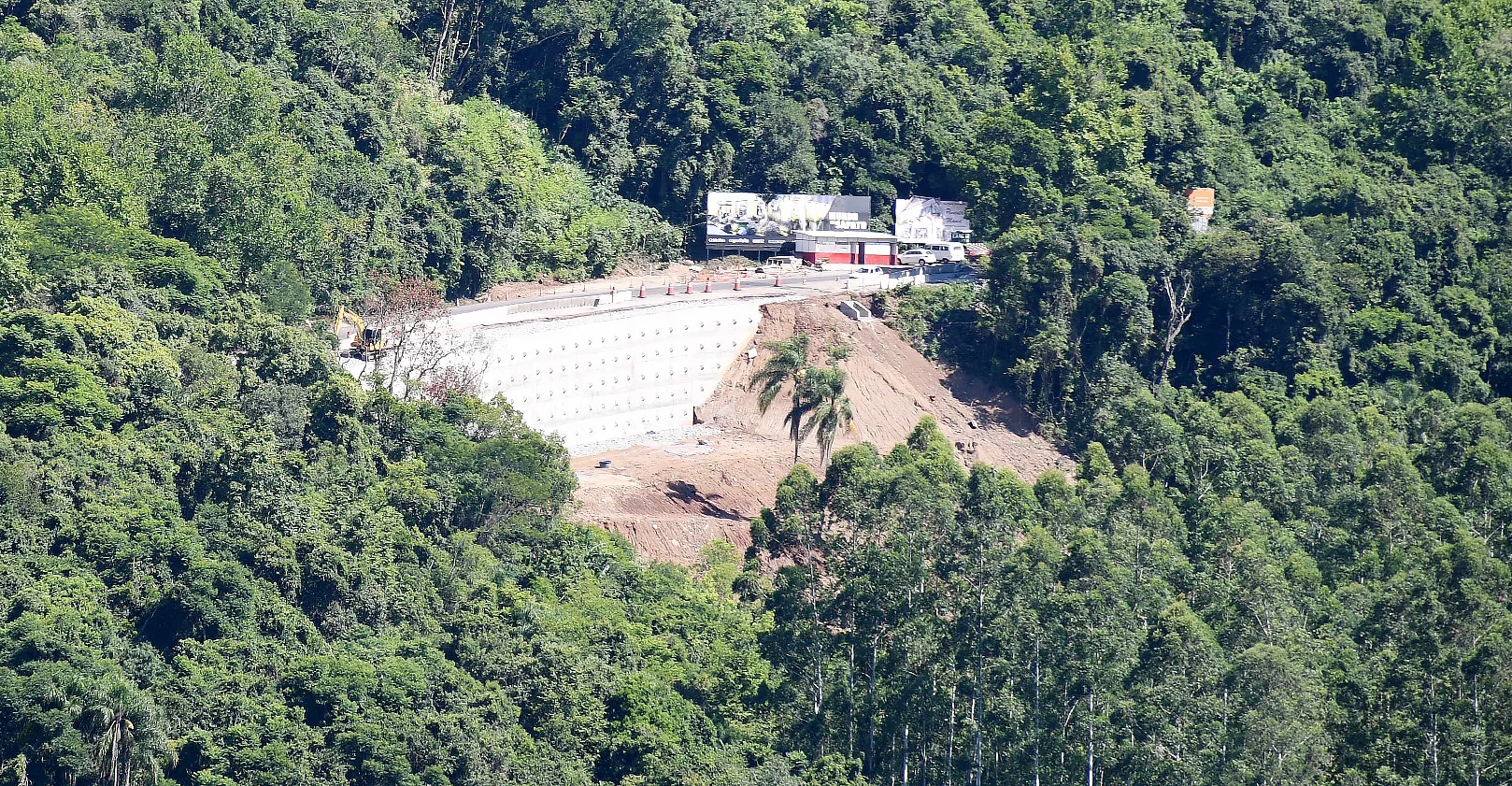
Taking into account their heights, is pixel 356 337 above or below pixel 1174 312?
above

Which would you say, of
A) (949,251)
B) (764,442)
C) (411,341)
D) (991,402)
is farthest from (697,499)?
(949,251)

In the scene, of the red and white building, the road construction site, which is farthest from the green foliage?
the red and white building

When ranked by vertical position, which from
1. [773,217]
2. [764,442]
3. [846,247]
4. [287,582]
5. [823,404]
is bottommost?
[764,442]

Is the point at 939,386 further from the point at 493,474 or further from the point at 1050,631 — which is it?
the point at 1050,631

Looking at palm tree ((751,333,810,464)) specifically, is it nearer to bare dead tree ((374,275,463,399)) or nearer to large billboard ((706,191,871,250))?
bare dead tree ((374,275,463,399))

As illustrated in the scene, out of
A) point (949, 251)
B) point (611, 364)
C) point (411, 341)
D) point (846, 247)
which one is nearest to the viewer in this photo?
point (411, 341)

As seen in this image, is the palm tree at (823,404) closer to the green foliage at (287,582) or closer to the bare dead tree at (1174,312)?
the green foliage at (287,582)

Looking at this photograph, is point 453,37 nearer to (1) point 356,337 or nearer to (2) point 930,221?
(2) point 930,221
